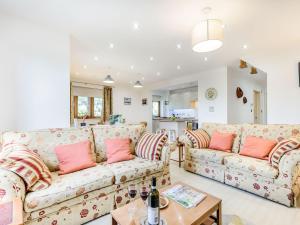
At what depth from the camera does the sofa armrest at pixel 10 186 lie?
1.25 metres

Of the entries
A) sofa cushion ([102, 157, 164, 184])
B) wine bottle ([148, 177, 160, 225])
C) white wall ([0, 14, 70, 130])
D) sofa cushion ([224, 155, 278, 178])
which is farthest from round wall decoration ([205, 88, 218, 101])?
wine bottle ([148, 177, 160, 225])

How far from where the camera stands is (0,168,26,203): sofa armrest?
1248 mm

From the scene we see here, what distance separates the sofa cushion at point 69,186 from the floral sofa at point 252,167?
1708 millimetres

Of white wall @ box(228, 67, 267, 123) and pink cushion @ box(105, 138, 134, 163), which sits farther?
white wall @ box(228, 67, 267, 123)

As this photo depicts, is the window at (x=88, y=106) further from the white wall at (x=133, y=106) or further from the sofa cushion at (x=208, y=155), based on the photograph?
the sofa cushion at (x=208, y=155)

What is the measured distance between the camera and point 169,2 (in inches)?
84.7

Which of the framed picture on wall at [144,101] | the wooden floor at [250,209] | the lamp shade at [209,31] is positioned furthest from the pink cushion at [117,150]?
the framed picture on wall at [144,101]

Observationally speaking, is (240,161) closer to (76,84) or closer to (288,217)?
(288,217)

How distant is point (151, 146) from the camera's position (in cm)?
248

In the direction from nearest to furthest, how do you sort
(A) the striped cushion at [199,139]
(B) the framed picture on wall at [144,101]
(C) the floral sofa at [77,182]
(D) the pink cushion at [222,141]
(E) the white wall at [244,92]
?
1. (C) the floral sofa at [77,182]
2. (D) the pink cushion at [222,141]
3. (A) the striped cushion at [199,139]
4. (E) the white wall at [244,92]
5. (B) the framed picture on wall at [144,101]

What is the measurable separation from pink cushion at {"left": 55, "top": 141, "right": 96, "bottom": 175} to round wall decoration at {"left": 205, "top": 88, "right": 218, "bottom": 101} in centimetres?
435

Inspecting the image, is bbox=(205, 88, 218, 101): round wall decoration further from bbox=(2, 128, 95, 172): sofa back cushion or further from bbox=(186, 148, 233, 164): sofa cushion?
bbox=(2, 128, 95, 172): sofa back cushion

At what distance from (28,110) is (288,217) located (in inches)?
144

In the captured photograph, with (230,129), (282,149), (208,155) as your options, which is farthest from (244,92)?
(282,149)
